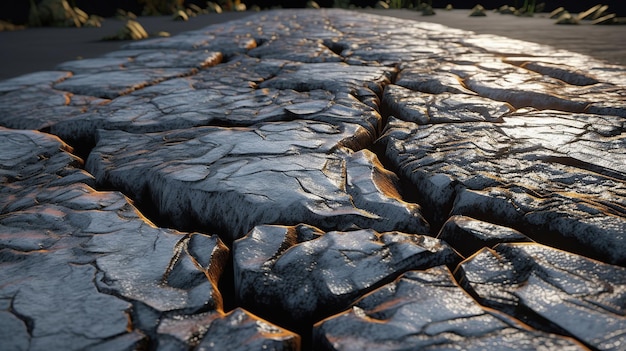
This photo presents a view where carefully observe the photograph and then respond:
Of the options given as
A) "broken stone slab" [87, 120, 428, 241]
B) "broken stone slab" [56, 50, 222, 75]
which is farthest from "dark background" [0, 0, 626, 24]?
"broken stone slab" [87, 120, 428, 241]

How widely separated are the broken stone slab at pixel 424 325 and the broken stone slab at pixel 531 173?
28 cm

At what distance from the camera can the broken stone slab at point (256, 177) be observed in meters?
0.97

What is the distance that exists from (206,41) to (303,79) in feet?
6.58

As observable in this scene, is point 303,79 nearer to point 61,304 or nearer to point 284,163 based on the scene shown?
point 284,163

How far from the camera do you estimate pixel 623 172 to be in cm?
108

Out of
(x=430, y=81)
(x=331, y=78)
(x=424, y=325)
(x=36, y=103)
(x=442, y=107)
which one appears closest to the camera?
(x=424, y=325)

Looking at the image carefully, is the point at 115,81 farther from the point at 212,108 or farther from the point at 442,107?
the point at 442,107

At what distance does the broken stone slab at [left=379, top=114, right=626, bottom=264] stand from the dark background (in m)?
7.34

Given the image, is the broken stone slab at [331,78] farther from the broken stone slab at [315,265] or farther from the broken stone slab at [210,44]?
the broken stone slab at [315,265]

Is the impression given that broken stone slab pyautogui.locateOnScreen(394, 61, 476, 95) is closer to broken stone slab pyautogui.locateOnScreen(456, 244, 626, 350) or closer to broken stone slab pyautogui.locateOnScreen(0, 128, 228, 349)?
broken stone slab pyautogui.locateOnScreen(456, 244, 626, 350)

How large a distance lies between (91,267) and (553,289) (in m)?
0.80

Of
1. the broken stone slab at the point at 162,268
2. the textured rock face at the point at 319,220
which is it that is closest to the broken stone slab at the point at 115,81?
the textured rock face at the point at 319,220

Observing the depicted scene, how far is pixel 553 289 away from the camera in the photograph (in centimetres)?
A: 70

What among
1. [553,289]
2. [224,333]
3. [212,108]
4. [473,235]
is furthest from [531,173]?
[212,108]
